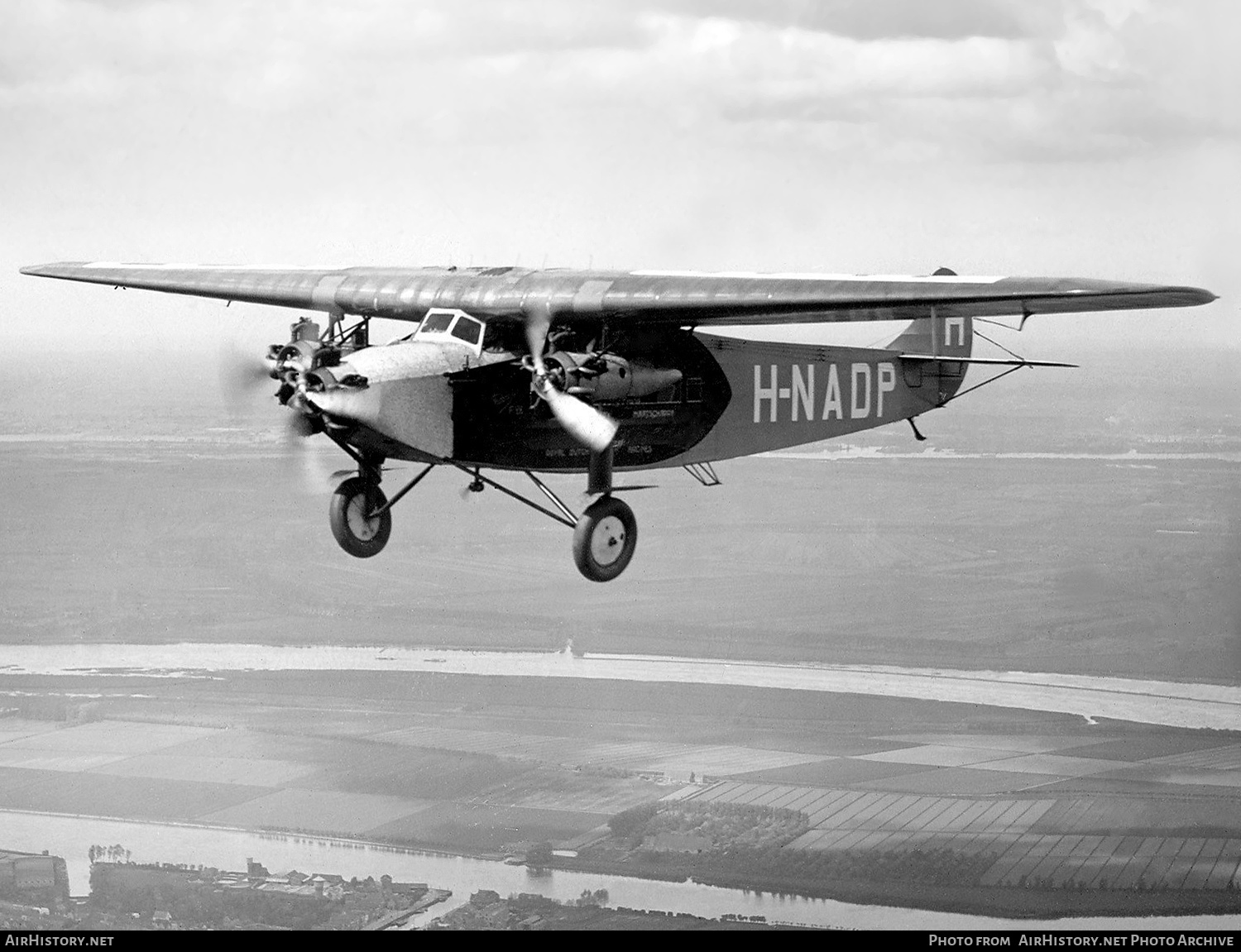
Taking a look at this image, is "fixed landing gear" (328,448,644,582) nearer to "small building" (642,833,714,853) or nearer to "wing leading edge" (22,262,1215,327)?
"wing leading edge" (22,262,1215,327)

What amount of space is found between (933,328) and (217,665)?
45.5m

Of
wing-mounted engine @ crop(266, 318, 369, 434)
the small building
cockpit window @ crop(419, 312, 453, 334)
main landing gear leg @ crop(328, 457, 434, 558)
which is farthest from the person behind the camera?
the small building

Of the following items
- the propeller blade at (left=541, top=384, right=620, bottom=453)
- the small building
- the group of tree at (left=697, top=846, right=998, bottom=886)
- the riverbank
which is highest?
the propeller blade at (left=541, top=384, right=620, bottom=453)

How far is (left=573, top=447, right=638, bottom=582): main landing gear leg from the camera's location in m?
25.0

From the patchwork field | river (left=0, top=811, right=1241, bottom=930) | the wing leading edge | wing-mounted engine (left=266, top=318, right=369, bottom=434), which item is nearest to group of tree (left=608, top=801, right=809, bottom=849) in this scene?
river (left=0, top=811, right=1241, bottom=930)

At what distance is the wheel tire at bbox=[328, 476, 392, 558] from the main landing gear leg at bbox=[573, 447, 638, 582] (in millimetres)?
3251

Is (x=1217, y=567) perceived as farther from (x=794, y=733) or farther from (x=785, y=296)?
(x=785, y=296)

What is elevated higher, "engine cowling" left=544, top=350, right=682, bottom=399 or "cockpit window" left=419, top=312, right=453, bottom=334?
"cockpit window" left=419, top=312, right=453, bottom=334

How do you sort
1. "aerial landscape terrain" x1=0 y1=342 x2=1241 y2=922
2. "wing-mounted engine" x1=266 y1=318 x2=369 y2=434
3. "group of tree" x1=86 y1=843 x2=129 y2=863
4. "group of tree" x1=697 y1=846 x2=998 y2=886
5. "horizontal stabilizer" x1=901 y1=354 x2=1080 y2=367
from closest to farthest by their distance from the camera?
"wing-mounted engine" x1=266 y1=318 x2=369 y2=434
"horizontal stabilizer" x1=901 y1=354 x2=1080 y2=367
"group of tree" x1=697 y1=846 x2=998 y2=886
"aerial landscape terrain" x1=0 y1=342 x2=1241 y2=922
"group of tree" x1=86 y1=843 x2=129 y2=863

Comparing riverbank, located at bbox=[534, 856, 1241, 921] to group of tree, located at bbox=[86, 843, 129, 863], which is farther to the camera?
group of tree, located at bbox=[86, 843, 129, 863]

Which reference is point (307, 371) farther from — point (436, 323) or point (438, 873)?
point (438, 873)

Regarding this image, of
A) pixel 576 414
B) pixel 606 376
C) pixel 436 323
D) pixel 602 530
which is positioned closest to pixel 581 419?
pixel 576 414

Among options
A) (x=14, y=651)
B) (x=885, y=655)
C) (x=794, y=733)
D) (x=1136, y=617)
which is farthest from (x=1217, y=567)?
(x=14, y=651)

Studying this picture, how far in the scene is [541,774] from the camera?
2047 inches
